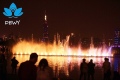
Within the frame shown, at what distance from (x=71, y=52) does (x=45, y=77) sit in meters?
97.4

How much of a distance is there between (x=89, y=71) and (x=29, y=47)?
277 ft

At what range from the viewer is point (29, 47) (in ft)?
327

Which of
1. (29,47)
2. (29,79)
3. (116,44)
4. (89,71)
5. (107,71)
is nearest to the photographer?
(29,79)

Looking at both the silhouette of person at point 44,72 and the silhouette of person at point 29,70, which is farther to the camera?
the silhouette of person at point 44,72

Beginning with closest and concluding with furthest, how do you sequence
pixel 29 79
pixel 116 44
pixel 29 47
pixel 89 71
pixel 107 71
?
pixel 29 79
pixel 107 71
pixel 89 71
pixel 29 47
pixel 116 44

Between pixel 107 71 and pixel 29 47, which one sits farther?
pixel 29 47

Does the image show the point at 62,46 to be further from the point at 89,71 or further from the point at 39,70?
the point at 39,70

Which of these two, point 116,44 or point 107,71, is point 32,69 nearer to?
point 107,71

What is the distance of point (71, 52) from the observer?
343 ft

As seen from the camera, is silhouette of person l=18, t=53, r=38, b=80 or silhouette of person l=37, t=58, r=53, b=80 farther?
silhouette of person l=37, t=58, r=53, b=80

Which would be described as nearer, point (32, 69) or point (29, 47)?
point (32, 69)

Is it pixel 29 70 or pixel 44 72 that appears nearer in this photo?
pixel 29 70

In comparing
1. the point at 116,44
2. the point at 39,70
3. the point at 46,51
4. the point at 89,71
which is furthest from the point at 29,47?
the point at 39,70

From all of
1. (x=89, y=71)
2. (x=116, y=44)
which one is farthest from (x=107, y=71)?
(x=116, y=44)
